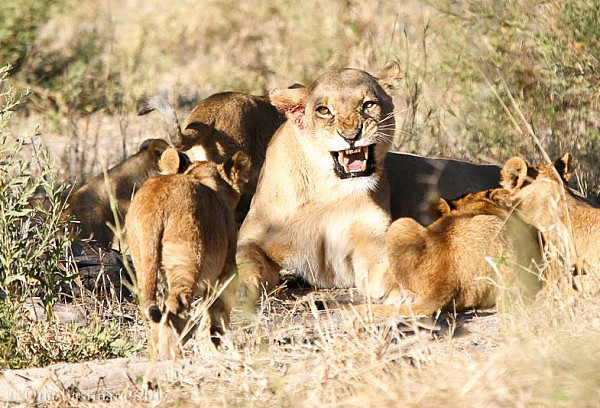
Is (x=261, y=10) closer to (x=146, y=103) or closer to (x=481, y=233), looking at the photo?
(x=146, y=103)

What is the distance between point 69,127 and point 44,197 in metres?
1.64

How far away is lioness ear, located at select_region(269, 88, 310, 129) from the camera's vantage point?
683 centimetres

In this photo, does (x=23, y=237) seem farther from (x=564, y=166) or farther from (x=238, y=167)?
(x=564, y=166)

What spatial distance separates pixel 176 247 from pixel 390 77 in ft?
8.64

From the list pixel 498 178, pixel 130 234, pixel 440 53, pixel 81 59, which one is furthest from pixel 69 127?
pixel 130 234

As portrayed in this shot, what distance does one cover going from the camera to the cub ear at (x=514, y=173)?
6.53 metres

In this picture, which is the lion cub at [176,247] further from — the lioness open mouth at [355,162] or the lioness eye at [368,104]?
the lioness eye at [368,104]

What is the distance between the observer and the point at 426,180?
784 cm

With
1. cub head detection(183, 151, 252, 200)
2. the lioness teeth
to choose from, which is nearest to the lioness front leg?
cub head detection(183, 151, 252, 200)

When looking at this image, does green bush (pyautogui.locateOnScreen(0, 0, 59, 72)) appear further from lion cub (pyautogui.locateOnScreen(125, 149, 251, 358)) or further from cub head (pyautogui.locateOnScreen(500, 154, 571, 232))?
lion cub (pyautogui.locateOnScreen(125, 149, 251, 358))

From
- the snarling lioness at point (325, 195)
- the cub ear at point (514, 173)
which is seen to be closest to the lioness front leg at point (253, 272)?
the snarling lioness at point (325, 195)

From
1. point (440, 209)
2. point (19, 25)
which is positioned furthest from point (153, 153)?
point (19, 25)

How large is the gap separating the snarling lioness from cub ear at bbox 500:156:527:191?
0.71 meters

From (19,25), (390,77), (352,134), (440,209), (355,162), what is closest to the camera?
(352,134)
